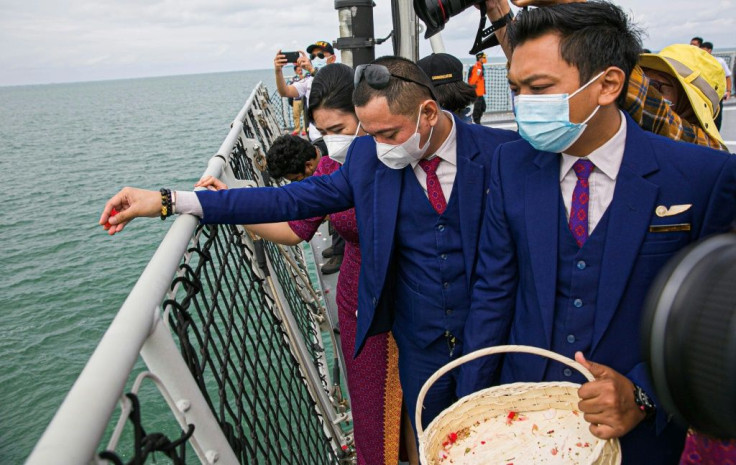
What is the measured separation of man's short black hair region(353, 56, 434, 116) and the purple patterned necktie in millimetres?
638

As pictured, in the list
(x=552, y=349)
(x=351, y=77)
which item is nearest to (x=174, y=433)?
(x=351, y=77)

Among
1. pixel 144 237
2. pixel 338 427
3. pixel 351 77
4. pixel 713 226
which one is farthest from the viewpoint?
pixel 144 237

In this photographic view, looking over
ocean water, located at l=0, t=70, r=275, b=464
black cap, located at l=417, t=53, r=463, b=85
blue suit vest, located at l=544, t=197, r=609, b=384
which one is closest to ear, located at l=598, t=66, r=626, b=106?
blue suit vest, located at l=544, t=197, r=609, b=384

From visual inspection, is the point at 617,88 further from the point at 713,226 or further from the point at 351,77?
the point at 351,77

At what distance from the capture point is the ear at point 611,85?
148 centimetres

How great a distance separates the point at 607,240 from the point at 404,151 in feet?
2.50

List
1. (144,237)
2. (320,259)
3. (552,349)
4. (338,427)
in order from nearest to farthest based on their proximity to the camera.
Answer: (552,349), (338,427), (320,259), (144,237)

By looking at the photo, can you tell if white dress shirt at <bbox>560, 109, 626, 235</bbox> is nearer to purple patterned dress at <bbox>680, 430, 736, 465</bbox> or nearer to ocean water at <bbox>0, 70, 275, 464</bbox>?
purple patterned dress at <bbox>680, 430, 736, 465</bbox>

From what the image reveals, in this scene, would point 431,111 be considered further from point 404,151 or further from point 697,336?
point 697,336

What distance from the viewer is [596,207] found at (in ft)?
4.94

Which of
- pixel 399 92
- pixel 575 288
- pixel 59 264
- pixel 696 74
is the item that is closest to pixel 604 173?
pixel 575 288

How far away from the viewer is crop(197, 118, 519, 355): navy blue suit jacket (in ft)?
6.18

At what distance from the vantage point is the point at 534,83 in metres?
1.53

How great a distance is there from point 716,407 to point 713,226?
69cm
